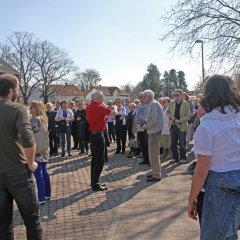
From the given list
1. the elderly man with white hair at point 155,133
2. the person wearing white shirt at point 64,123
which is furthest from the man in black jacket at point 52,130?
the elderly man with white hair at point 155,133

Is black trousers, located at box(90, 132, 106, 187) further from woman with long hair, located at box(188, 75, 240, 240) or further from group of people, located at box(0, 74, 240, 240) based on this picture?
woman with long hair, located at box(188, 75, 240, 240)

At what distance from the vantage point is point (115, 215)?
19.9ft

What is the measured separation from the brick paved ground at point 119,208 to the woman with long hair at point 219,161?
2128 millimetres

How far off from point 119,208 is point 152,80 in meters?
87.7

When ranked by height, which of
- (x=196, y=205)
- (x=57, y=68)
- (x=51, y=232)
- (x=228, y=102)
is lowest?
(x=51, y=232)

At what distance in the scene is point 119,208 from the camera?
6.42m


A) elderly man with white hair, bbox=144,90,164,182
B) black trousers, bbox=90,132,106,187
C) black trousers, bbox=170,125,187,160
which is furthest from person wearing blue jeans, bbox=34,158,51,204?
black trousers, bbox=170,125,187,160

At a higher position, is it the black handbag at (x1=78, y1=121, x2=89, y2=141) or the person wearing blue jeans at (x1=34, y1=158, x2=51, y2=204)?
the black handbag at (x1=78, y1=121, x2=89, y2=141)

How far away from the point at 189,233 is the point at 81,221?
1.68 metres

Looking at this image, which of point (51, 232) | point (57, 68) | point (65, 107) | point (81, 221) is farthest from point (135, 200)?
point (57, 68)

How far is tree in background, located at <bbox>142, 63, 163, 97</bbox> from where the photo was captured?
92.3 metres

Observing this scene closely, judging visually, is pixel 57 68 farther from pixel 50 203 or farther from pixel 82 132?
pixel 50 203

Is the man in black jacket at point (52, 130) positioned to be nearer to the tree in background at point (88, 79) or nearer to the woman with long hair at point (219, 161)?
the woman with long hair at point (219, 161)

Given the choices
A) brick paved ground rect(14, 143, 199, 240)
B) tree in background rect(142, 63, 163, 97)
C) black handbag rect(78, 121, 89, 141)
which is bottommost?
brick paved ground rect(14, 143, 199, 240)
